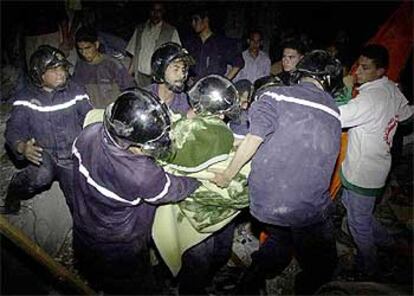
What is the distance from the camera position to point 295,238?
372 centimetres

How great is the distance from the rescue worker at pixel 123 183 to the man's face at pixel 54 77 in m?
1.13

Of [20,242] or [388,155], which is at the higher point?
[388,155]

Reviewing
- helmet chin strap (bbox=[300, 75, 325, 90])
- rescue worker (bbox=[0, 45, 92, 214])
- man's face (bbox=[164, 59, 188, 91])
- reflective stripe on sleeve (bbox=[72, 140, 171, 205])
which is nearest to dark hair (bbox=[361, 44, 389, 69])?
helmet chin strap (bbox=[300, 75, 325, 90])

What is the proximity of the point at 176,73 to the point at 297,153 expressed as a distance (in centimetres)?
139

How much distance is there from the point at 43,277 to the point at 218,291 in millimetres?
1715

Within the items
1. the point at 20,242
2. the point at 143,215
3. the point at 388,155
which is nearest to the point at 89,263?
the point at 20,242

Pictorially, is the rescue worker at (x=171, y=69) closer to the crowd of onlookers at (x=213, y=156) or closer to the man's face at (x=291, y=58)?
the crowd of onlookers at (x=213, y=156)

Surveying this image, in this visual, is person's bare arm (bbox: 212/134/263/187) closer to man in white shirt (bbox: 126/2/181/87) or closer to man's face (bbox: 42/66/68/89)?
man's face (bbox: 42/66/68/89)

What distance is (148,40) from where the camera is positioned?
6746mm

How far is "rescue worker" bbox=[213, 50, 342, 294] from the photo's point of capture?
3.32m

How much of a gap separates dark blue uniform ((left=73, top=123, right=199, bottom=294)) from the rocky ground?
1.03m

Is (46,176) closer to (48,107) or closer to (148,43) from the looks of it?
(48,107)

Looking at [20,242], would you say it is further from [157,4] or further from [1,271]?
[157,4]

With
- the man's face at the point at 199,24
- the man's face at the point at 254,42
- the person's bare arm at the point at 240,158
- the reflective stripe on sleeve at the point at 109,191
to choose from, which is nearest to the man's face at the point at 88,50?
the man's face at the point at 199,24
